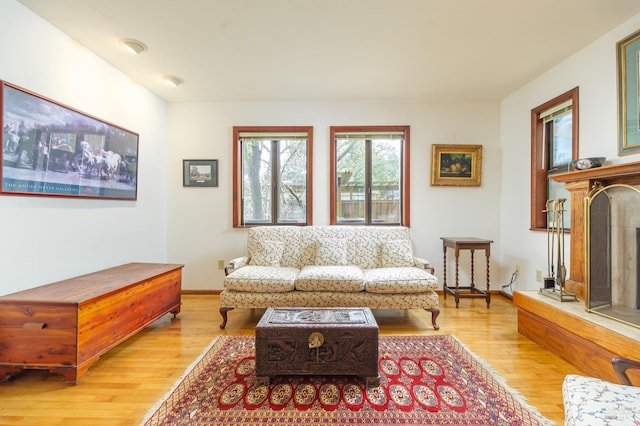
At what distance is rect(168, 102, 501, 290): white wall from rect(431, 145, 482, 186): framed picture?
86mm

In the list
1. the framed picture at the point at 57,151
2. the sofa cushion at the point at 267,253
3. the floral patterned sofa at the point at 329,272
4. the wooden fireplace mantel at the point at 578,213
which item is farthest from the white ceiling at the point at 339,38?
the sofa cushion at the point at 267,253

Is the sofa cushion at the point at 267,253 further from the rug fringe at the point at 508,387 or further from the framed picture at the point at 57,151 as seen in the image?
the rug fringe at the point at 508,387

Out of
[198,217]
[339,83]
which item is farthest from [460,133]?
[198,217]

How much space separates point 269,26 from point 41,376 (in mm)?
2946

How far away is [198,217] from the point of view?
12.4ft

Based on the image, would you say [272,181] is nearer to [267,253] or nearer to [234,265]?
[267,253]

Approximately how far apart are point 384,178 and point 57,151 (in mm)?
3328

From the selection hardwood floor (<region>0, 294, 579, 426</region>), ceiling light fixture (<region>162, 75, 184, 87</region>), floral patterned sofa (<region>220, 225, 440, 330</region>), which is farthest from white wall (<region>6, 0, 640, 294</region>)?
hardwood floor (<region>0, 294, 579, 426</region>)

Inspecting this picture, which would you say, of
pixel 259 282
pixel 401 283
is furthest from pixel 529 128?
pixel 259 282

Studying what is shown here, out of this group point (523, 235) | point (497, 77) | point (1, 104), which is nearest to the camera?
point (1, 104)

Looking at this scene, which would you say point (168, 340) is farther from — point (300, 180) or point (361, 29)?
point (361, 29)

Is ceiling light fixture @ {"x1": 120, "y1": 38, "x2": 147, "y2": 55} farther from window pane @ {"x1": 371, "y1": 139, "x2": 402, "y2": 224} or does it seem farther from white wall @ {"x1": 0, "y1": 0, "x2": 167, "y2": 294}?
window pane @ {"x1": 371, "y1": 139, "x2": 402, "y2": 224}

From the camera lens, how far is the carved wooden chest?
5.72ft

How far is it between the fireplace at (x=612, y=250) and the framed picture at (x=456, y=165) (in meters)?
1.60
